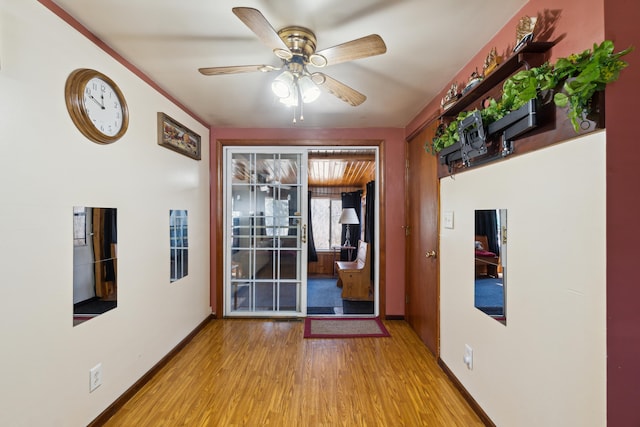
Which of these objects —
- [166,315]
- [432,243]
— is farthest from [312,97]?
[166,315]

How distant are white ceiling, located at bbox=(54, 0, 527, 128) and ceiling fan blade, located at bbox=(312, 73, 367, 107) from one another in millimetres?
225

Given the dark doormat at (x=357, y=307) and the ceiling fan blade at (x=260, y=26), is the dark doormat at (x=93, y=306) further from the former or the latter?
the dark doormat at (x=357, y=307)

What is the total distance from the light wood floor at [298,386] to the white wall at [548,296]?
0.40 metres

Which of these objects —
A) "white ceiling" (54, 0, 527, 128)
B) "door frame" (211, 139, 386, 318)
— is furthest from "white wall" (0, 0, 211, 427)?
"door frame" (211, 139, 386, 318)

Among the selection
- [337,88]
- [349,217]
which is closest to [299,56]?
[337,88]

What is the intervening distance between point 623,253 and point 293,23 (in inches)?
70.7

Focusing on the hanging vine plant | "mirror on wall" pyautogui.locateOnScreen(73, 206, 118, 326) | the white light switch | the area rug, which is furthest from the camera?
the area rug

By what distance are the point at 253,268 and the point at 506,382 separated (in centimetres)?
269

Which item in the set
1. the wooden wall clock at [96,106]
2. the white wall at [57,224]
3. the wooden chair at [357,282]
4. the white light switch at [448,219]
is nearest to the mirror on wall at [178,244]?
the white wall at [57,224]

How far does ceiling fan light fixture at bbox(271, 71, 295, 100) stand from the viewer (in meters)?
1.62

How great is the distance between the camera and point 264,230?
344 centimetres

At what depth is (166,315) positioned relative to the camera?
2.40 metres

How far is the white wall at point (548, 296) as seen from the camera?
1032 millimetres

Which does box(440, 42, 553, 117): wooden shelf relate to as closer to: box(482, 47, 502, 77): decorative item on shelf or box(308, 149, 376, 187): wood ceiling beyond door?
box(482, 47, 502, 77): decorative item on shelf
